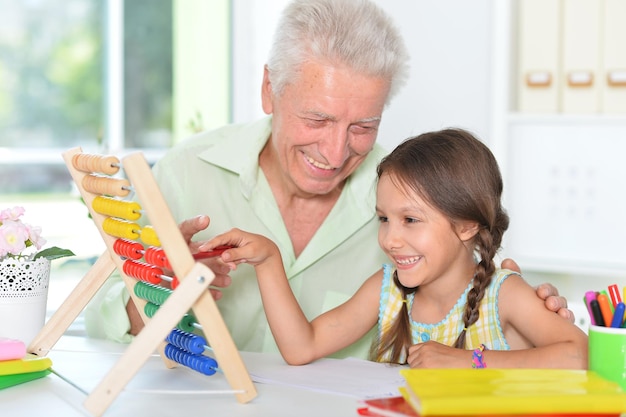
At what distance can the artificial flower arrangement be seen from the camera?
1595mm

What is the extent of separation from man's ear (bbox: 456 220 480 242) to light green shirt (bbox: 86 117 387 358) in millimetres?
390

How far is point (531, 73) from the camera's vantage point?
8.68 ft

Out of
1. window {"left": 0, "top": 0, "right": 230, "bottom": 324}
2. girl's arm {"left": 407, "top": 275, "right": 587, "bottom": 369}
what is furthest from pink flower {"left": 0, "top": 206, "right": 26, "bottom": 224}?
window {"left": 0, "top": 0, "right": 230, "bottom": 324}

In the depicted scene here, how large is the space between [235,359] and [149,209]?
0.27m

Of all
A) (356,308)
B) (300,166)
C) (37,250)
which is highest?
(300,166)

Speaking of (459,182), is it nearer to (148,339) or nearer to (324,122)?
(324,122)

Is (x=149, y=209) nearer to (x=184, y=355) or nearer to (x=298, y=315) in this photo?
(x=184, y=355)

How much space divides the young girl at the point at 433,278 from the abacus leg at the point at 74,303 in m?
0.26

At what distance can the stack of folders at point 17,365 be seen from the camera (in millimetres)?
1422

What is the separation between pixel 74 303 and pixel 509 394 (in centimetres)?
84

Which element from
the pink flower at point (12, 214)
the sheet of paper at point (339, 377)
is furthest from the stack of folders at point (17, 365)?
the sheet of paper at point (339, 377)

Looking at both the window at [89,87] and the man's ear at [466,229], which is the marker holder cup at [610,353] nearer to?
the man's ear at [466,229]

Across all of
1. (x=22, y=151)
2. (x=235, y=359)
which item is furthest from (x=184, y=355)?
(x=22, y=151)

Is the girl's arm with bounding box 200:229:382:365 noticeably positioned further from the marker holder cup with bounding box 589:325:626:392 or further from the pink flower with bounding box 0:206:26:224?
the marker holder cup with bounding box 589:325:626:392
